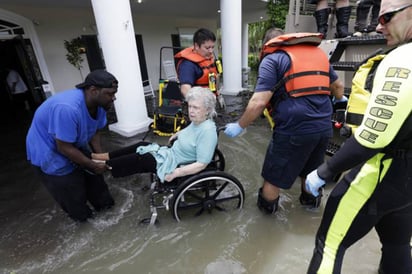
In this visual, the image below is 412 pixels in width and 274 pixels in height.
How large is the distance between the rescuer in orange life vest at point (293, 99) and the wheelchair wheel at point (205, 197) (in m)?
0.41

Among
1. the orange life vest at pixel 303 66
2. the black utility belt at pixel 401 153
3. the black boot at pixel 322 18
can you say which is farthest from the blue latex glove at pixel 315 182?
the black boot at pixel 322 18

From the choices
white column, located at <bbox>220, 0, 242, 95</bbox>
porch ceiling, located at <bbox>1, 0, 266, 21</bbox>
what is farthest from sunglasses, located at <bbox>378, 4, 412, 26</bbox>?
porch ceiling, located at <bbox>1, 0, 266, 21</bbox>

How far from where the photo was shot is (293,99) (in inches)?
59.1

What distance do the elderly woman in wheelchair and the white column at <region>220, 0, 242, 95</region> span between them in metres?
4.43

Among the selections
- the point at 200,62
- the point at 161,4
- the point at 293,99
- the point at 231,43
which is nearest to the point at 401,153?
the point at 293,99

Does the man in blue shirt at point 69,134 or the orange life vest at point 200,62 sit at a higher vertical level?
the orange life vest at point 200,62

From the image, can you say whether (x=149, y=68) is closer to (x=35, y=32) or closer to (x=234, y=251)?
(x=35, y=32)

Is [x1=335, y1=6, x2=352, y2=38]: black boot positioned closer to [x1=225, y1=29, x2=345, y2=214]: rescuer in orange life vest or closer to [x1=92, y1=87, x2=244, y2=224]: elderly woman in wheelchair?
[x1=225, y1=29, x2=345, y2=214]: rescuer in orange life vest

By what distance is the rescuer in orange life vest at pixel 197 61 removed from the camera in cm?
236

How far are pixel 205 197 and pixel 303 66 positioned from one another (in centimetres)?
129

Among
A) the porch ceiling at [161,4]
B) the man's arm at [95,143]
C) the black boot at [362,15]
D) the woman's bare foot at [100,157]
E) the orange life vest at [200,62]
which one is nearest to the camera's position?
the woman's bare foot at [100,157]

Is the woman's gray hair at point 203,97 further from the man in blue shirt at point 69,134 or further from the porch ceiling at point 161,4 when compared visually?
the porch ceiling at point 161,4

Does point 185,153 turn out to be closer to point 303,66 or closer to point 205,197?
point 205,197

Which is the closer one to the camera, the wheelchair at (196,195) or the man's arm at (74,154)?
the man's arm at (74,154)
